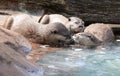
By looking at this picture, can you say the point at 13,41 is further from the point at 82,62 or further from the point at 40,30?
the point at 40,30

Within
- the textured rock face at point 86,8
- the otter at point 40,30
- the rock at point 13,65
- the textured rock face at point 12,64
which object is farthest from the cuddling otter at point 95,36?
the rock at point 13,65

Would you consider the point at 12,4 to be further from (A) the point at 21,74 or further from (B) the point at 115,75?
(A) the point at 21,74

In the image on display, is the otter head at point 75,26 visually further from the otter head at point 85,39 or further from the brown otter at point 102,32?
the otter head at point 85,39

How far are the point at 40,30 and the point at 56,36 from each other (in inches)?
22.6

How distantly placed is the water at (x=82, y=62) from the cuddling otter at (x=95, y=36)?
2.14 ft

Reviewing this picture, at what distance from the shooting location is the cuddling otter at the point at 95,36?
31.7ft

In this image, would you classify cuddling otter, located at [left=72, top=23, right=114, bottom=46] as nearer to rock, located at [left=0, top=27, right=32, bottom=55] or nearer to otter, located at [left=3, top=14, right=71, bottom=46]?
otter, located at [left=3, top=14, right=71, bottom=46]

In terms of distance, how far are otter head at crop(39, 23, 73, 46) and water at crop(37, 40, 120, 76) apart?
0.56 m

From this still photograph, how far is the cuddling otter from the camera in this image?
9.67 m

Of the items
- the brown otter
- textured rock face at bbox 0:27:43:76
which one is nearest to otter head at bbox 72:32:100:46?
the brown otter

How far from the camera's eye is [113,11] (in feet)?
37.8

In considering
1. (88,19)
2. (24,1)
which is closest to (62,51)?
(88,19)

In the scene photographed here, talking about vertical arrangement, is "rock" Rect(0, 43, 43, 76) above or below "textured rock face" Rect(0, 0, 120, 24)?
above

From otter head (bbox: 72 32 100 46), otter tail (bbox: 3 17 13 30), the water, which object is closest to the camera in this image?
the water
